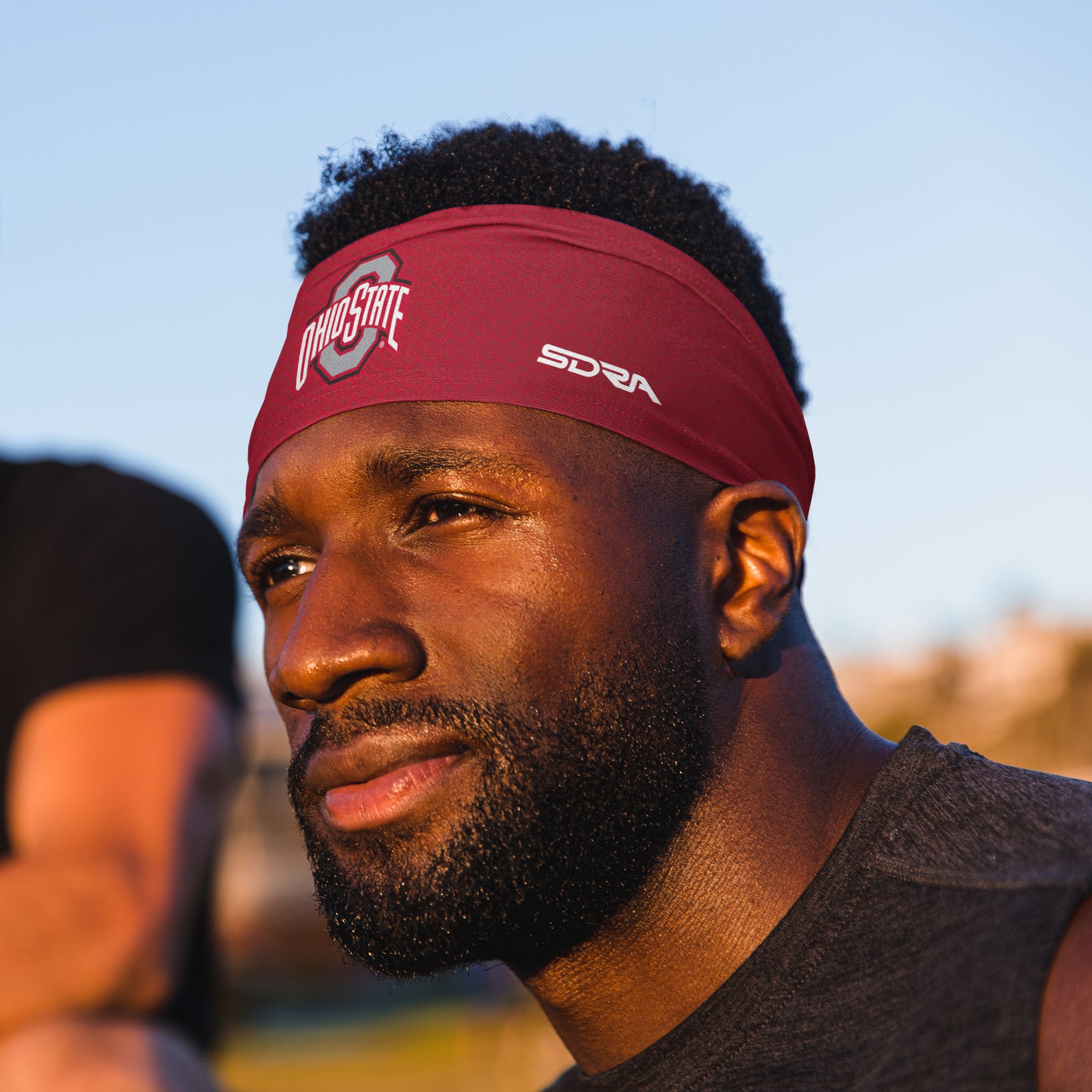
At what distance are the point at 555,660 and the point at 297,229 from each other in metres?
1.73

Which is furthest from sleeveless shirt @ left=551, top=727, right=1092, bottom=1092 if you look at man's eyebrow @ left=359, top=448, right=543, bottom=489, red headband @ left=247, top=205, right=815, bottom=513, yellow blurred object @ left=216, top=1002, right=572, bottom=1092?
yellow blurred object @ left=216, top=1002, right=572, bottom=1092

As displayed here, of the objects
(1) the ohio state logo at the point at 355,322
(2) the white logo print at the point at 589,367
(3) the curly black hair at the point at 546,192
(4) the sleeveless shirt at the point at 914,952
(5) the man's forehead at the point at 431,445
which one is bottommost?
(4) the sleeveless shirt at the point at 914,952

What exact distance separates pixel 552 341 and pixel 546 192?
51cm

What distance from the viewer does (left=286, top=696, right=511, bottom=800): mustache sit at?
2.42 m

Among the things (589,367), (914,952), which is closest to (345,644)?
(589,367)

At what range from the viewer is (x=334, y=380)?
2844mm

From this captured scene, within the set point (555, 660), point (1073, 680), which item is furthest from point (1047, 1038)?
point (1073, 680)

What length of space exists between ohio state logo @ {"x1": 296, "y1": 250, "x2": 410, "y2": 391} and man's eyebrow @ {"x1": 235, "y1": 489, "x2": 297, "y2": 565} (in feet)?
0.96

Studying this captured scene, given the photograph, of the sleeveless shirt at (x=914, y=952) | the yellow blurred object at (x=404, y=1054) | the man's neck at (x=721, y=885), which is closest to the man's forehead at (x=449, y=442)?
the man's neck at (x=721, y=885)

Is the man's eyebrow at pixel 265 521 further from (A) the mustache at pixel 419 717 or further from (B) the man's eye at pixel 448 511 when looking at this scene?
(A) the mustache at pixel 419 717

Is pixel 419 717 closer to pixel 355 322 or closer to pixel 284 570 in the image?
pixel 284 570

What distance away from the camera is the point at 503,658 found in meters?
2.47

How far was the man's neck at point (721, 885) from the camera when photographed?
2.46 meters

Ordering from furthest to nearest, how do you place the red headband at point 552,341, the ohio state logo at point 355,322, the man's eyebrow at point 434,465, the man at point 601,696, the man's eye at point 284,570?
the man's eye at point 284,570 → the ohio state logo at point 355,322 → the red headband at point 552,341 → the man's eyebrow at point 434,465 → the man at point 601,696
